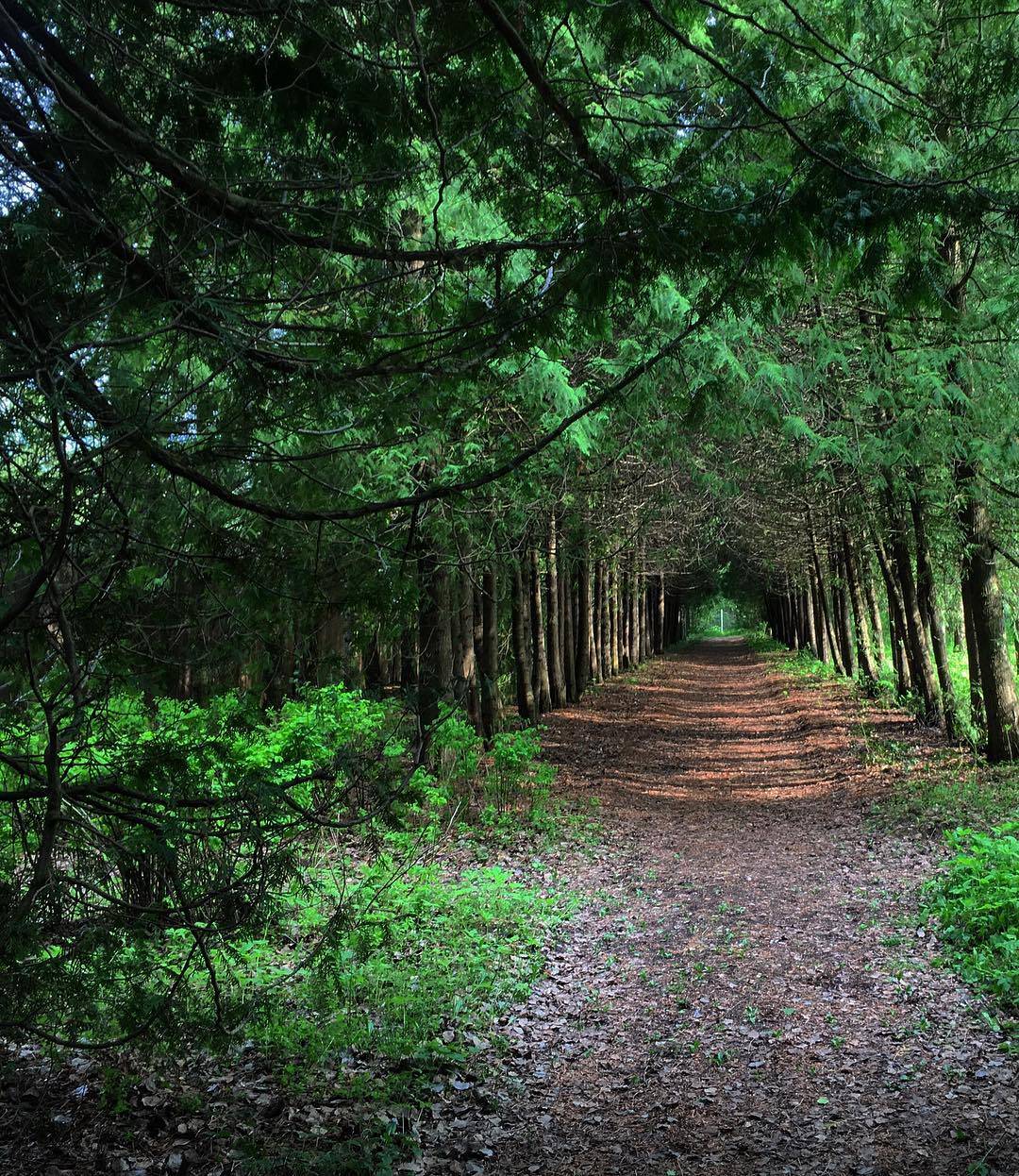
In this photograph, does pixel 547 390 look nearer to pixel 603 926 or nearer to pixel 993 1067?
pixel 603 926

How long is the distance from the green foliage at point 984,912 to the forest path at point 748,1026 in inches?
8.4

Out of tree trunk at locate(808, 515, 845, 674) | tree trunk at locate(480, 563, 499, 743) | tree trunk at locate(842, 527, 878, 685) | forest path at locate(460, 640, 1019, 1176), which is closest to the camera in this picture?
forest path at locate(460, 640, 1019, 1176)

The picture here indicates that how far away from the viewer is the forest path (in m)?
4.62

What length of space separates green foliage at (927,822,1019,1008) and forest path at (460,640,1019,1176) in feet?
0.70

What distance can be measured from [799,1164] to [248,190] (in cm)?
508

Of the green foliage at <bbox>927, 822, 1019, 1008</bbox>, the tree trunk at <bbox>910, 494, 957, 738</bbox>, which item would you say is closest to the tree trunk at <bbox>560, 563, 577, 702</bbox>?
the tree trunk at <bbox>910, 494, 957, 738</bbox>

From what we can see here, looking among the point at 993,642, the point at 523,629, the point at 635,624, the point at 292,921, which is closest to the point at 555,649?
the point at 523,629

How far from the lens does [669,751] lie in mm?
19156

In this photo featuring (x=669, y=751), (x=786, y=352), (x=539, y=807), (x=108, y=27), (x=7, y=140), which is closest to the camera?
(x=7, y=140)

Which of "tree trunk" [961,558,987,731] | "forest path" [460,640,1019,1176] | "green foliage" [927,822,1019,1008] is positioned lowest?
"forest path" [460,640,1019,1176]

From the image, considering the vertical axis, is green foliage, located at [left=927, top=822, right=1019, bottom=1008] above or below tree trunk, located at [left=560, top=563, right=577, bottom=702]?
below

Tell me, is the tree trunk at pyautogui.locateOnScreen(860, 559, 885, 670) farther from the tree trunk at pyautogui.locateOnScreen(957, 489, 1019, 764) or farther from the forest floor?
the forest floor

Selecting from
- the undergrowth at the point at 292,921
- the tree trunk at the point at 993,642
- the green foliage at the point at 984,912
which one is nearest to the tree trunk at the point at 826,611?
the tree trunk at the point at 993,642

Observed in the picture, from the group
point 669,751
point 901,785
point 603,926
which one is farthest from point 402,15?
point 669,751
